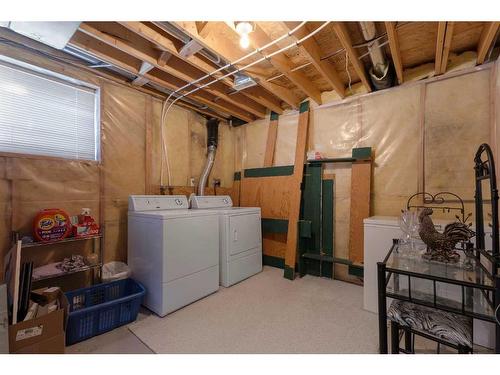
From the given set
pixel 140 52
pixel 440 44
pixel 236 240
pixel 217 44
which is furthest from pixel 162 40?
pixel 440 44

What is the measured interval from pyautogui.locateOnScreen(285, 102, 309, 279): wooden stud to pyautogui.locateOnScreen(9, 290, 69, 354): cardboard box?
7.38ft

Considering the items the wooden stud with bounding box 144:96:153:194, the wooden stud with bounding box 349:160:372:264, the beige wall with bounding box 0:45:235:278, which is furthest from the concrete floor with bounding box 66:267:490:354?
the wooden stud with bounding box 144:96:153:194

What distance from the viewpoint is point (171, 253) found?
2035 millimetres

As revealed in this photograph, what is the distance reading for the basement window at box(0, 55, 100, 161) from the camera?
183cm

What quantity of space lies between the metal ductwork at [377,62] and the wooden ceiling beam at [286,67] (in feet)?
2.14

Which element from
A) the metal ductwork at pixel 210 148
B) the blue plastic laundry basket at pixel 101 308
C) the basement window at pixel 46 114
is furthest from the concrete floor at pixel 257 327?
the basement window at pixel 46 114

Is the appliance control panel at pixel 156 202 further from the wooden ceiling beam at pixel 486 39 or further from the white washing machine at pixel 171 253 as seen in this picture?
the wooden ceiling beam at pixel 486 39

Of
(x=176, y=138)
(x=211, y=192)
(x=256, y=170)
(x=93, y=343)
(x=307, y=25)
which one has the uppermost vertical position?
(x=307, y=25)

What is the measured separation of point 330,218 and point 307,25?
211cm

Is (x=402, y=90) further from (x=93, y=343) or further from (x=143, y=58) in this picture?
(x=93, y=343)

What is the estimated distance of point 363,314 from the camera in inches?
79.1

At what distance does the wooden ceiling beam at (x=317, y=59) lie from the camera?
1.68 metres

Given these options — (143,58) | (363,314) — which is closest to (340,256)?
(363,314)

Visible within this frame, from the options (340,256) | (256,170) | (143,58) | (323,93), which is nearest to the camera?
(143,58)
